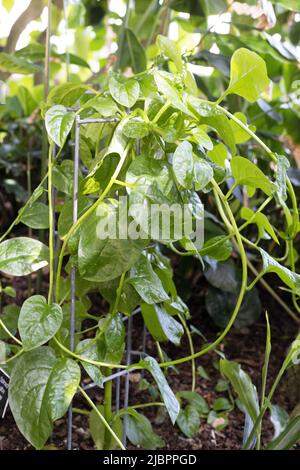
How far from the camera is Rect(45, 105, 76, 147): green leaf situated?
666 millimetres

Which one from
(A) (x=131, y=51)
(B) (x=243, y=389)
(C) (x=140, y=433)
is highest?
(A) (x=131, y=51)

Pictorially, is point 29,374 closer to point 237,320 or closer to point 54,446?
point 54,446

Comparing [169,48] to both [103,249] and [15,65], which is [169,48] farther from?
[15,65]

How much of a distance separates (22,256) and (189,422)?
49 cm

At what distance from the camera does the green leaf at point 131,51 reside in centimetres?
126

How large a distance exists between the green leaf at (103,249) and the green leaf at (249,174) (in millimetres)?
158

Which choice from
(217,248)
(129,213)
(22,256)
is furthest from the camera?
(217,248)

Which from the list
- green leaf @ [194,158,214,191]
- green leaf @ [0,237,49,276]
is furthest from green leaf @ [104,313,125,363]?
green leaf @ [194,158,214,191]

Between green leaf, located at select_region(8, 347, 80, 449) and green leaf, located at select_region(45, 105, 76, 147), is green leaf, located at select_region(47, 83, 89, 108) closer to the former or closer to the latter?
green leaf, located at select_region(45, 105, 76, 147)

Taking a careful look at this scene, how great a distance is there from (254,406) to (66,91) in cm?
52

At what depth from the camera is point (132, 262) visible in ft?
2.25

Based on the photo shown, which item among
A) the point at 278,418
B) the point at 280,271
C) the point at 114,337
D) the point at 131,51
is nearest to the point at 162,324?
the point at 114,337

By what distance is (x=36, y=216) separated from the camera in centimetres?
80
